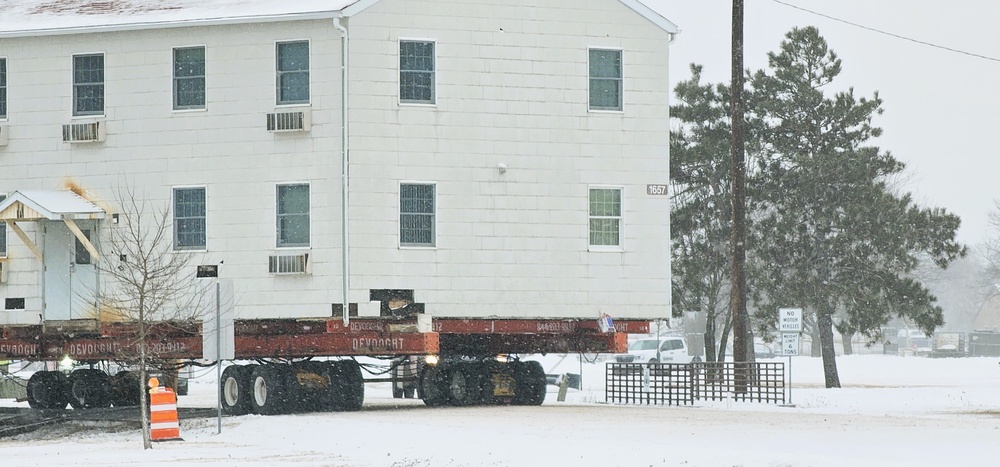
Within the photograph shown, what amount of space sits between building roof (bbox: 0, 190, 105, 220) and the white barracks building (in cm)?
5

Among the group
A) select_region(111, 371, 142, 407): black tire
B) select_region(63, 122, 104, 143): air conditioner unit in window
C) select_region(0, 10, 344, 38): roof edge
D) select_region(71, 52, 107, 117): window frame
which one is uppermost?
select_region(0, 10, 344, 38): roof edge

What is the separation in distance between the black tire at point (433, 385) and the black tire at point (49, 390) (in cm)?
904

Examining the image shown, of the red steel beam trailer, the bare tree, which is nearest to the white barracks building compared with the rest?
the bare tree

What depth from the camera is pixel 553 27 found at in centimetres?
3200

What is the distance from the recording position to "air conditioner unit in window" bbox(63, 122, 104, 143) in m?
31.7

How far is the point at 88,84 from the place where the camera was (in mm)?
32156

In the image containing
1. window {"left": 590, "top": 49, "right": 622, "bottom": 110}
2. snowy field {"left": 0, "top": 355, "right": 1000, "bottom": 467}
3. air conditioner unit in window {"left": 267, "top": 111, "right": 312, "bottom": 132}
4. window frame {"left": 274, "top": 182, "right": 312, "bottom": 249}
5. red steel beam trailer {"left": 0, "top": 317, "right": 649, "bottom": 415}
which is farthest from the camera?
window {"left": 590, "top": 49, "right": 622, "bottom": 110}

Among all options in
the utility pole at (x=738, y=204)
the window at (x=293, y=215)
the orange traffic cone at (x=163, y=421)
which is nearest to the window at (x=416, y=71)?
the window at (x=293, y=215)

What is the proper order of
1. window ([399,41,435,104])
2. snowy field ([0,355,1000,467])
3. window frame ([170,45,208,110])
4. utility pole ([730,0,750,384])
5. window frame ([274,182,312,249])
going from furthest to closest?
utility pole ([730,0,750,384]) < window frame ([170,45,208,110]) < window ([399,41,435,104]) < window frame ([274,182,312,249]) < snowy field ([0,355,1000,467])

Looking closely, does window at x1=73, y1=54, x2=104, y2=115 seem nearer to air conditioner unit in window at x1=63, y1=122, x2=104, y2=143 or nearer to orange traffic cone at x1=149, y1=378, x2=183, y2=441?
air conditioner unit in window at x1=63, y1=122, x2=104, y2=143

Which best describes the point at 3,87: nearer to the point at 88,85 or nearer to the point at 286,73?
the point at 88,85

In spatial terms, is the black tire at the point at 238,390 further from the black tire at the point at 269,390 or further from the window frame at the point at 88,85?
the window frame at the point at 88,85

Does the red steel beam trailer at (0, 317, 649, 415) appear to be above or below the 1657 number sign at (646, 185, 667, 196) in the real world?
below

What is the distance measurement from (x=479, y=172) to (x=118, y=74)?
299 inches
